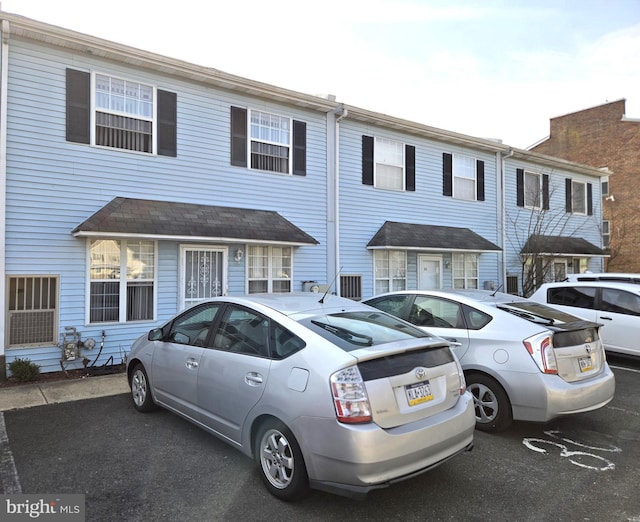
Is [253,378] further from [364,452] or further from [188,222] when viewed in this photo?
[188,222]

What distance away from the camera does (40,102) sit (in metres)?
7.31

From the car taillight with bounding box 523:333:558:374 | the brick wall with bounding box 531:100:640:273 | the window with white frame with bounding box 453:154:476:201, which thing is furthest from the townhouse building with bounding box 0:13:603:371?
the brick wall with bounding box 531:100:640:273

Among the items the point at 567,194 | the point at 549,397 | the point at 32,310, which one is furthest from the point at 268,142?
the point at 567,194

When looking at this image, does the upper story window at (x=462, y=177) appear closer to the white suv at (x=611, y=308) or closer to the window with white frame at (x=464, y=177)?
the window with white frame at (x=464, y=177)

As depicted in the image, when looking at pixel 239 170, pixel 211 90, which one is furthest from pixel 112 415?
pixel 211 90

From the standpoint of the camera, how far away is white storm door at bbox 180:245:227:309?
28.1 feet

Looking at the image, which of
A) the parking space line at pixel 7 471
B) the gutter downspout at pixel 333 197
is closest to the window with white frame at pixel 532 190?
the gutter downspout at pixel 333 197

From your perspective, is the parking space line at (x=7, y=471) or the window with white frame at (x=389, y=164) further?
the window with white frame at (x=389, y=164)

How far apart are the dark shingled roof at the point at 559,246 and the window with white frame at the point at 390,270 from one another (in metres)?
5.31

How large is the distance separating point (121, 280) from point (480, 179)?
36.3ft

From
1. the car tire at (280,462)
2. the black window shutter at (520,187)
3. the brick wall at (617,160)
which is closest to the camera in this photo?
the car tire at (280,462)

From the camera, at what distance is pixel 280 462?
3.11 meters

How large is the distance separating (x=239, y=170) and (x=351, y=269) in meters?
3.78

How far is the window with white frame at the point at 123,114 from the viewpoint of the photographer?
788cm
